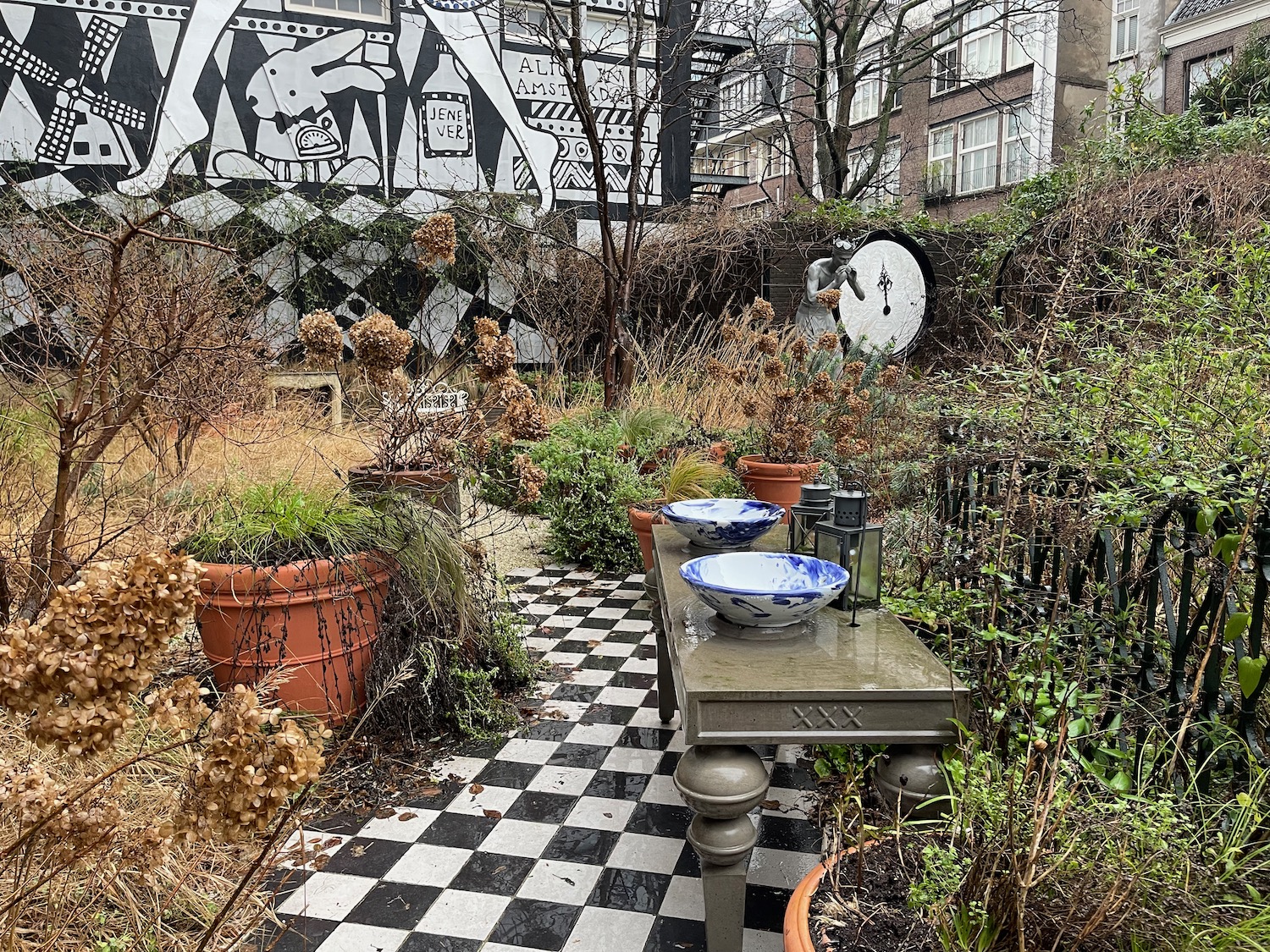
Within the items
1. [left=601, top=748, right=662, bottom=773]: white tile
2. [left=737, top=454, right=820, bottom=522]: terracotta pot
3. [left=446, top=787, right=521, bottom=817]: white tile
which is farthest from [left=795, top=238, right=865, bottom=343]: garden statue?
[left=446, top=787, right=521, bottom=817]: white tile

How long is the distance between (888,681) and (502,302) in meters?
9.03

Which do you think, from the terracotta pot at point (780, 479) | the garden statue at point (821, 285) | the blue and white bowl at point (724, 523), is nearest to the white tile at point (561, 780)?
the blue and white bowl at point (724, 523)

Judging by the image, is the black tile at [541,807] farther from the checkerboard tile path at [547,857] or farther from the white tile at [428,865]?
the white tile at [428,865]

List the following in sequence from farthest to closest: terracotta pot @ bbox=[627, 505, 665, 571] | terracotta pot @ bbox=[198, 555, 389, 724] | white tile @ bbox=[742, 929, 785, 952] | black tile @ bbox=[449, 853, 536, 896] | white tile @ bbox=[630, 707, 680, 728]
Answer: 1. terracotta pot @ bbox=[627, 505, 665, 571]
2. white tile @ bbox=[630, 707, 680, 728]
3. terracotta pot @ bbox=[198, 555, 389, 724]
4. black tile @ bbox=[449, 853, 536, 896]
5. white tile @ bbox=[742, 929, 785, 952]

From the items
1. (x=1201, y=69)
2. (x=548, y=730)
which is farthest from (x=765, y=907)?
(x=1201, y=69)

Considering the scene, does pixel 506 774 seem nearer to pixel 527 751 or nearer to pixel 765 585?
pixel 527 751

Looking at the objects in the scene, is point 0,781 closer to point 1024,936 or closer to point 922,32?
point 1024,936

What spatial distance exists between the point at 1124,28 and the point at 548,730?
20445 mm

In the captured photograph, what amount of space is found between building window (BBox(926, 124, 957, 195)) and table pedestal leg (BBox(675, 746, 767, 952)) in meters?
20.4

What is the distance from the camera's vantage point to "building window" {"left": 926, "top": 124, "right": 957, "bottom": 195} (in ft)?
63.3

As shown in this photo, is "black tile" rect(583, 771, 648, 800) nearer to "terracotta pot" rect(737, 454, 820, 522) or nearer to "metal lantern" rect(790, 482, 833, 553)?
"metal lantern" rect(790, 482, 833, 553)

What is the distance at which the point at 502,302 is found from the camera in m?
9.90

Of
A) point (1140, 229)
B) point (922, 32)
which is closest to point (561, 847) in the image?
point (1140, 229)

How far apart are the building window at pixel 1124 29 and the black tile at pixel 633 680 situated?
61.4 ft
